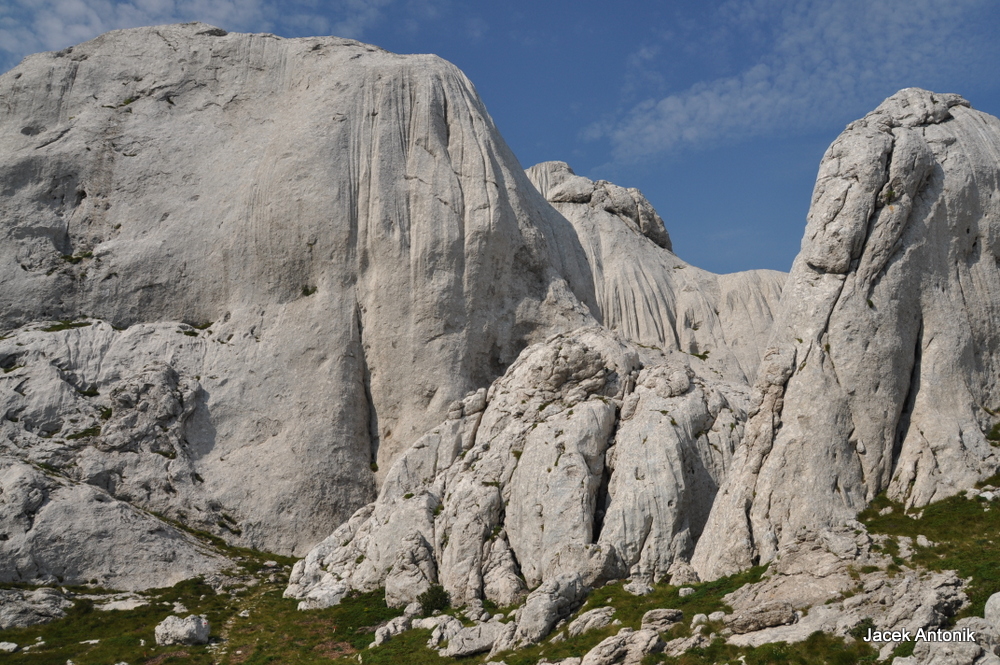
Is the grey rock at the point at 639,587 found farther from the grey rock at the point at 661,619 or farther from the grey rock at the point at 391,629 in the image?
the grey rock at the point at 391,629

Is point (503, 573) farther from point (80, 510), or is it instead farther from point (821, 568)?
point (80, 510)

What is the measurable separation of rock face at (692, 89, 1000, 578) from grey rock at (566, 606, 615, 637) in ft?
15.9

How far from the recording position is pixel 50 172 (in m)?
60.4

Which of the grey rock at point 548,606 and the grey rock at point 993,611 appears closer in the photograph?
the grey rock at point 993,611

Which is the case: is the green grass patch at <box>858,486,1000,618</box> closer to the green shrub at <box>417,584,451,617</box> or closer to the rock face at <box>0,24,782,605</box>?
the rock face at <box>0,24,782,605</box>

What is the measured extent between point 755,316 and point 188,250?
44797mm

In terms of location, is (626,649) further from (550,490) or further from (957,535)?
(550,490)

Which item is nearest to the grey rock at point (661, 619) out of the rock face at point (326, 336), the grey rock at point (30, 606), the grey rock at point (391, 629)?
the rock face at point (326, 336)

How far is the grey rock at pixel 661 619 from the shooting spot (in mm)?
27969

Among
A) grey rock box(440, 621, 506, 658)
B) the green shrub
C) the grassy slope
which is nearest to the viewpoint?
the grassy slope

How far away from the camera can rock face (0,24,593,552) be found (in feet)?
175

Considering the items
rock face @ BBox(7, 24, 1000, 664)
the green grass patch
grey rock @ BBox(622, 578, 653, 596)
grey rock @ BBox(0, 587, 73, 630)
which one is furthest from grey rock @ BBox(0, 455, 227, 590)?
the green grass patch

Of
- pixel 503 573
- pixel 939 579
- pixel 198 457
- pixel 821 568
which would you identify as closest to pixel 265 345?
pixel 198 457

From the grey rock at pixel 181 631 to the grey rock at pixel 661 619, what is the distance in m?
19.8
